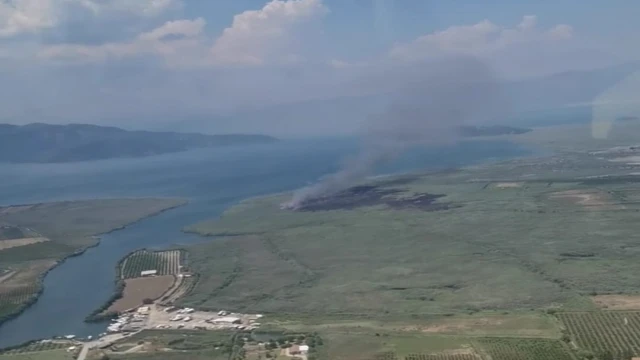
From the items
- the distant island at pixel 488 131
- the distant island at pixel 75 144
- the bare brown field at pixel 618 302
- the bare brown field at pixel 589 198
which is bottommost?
the bare brown field at pixel 618 302

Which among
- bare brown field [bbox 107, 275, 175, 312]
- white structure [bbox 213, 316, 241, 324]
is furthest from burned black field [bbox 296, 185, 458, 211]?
white structure [bbox 213, 316, 241, 324]

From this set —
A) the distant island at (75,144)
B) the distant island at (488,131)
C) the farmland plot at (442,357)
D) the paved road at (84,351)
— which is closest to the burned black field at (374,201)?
the farmland plot at (442,357)

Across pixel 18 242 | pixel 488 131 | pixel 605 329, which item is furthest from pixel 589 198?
pixel 488 131

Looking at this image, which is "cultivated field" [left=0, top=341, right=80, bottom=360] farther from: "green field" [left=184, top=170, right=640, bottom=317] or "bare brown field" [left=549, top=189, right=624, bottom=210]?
"bare brown field" [left=549, top=189, right=624, bottom=210]

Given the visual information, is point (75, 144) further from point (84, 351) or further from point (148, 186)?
point (84, 351)

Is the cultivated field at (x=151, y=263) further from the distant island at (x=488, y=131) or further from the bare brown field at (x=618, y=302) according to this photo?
the distant island at (x=488, y=131)

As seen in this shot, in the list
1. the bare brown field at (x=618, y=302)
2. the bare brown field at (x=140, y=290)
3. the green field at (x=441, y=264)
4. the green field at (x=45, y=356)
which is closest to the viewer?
the green field at (x=45, y=356)
